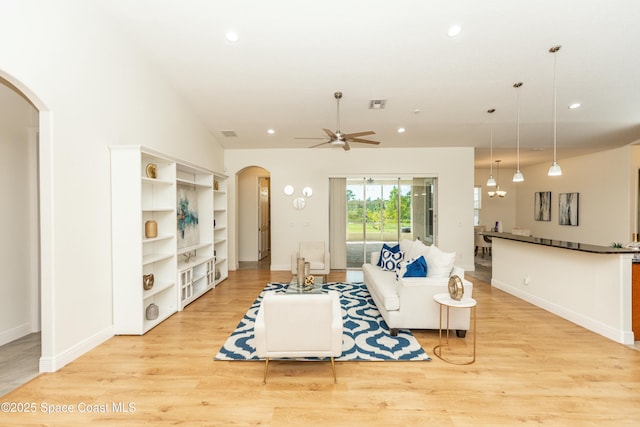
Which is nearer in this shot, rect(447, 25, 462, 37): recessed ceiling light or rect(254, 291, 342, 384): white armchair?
rect(254, 291, 342, 384): white armchair

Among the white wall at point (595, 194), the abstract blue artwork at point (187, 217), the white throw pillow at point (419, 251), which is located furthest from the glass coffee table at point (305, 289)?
the white wall at point (595, 194)

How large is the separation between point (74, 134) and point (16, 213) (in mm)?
1331

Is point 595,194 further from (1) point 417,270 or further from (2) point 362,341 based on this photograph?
(2) point 362,341

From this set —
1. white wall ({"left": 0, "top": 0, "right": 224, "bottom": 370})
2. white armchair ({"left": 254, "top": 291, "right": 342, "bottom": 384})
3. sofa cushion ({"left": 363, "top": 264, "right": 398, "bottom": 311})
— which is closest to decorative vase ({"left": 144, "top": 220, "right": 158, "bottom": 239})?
white wall ({"left": 0, "top": 0, "right": 224, "bottom": 370})

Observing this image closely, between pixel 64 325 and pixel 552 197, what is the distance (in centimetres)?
1191

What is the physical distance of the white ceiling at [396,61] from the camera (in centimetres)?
322

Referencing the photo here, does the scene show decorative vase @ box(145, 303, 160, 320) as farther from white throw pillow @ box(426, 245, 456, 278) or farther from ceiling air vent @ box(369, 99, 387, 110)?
ceiling air vent @ box(369, 99, 387, 110)

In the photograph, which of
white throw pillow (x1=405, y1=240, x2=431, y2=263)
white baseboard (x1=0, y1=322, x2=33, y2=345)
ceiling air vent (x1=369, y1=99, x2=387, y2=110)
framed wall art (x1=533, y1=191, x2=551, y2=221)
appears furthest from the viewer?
framed wall art (x1=533, y1=191, x2=551, y2=221)

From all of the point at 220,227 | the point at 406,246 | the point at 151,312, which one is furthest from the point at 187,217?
the point at 406,246

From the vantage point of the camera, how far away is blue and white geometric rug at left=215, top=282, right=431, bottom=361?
9.73 ft

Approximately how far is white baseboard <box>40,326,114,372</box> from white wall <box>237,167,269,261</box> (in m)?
5.09

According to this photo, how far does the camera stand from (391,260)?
4902 millimetres

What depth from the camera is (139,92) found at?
402 cm

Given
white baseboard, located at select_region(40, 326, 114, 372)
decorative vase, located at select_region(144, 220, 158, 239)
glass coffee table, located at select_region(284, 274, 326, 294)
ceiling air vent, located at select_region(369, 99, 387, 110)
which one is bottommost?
white baseboard, located at select_region(40, 326, 114, 372)
